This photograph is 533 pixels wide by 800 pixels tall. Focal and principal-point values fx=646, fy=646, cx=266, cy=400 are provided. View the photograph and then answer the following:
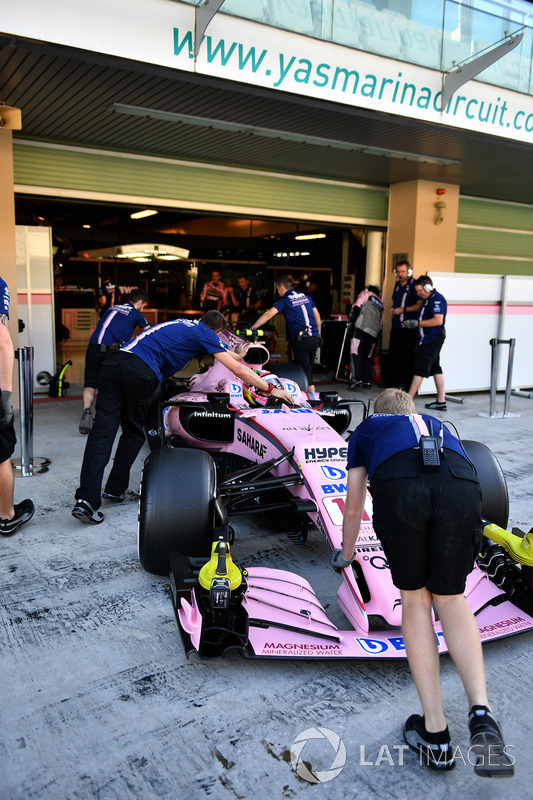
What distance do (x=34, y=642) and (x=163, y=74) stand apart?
16.5 ft

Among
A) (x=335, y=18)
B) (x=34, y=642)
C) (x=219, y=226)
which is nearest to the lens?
(x=34, y=642)

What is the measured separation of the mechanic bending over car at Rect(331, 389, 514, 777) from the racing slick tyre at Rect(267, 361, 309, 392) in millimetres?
4320

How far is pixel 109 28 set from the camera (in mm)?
5527

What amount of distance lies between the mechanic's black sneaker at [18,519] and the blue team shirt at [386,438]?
256cm

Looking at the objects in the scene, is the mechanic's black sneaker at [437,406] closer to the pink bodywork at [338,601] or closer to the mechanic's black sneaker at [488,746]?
the pink bodywork at [338,601]

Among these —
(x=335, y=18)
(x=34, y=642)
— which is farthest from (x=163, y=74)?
(x=34, y=642)

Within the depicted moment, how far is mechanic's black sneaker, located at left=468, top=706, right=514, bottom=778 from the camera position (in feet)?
6.28

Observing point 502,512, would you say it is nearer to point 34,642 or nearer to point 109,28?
point 34,642

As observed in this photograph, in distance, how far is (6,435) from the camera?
152 inches

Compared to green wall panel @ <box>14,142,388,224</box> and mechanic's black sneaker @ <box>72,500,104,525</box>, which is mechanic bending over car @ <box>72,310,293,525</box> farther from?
green wall panel @ <box>14,142,388,224</box>

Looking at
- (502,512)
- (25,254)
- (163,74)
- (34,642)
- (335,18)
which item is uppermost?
(335,18)

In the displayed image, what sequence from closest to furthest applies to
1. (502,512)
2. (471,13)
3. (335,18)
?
(502,512)
(335,18)
(471,13)

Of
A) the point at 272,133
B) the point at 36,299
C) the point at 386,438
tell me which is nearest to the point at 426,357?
the point at 272,133

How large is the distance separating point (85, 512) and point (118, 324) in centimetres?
280
